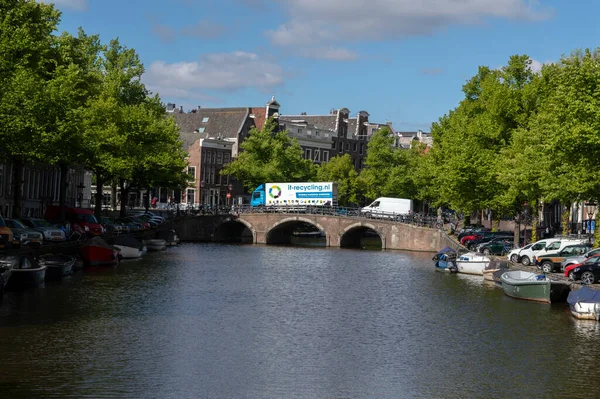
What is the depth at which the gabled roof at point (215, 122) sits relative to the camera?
133 meters

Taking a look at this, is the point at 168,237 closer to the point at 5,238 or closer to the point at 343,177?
the point at 5,238

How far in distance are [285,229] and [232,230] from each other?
6580 mm

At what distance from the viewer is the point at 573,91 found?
4778cm

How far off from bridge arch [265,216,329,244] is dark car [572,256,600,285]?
5181 cm

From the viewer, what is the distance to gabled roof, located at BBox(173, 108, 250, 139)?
436ft

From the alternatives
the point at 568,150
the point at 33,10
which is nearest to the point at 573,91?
the point at 568,150

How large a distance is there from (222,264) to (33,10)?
21.8 metres

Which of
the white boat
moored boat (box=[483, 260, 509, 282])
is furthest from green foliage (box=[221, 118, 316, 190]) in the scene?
moored boat (box=[483, 260, 509, 282])

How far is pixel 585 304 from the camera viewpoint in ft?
131

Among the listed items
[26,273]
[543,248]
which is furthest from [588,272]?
[26,273]

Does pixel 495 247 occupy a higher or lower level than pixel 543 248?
lower

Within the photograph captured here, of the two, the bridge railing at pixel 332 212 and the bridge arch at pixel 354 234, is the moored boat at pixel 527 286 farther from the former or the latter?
the bridge arch at pixel 354 234

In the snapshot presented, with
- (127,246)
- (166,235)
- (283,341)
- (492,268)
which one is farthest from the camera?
(166,235)

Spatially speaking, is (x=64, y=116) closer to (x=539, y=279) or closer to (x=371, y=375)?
(x=539, y=279)
